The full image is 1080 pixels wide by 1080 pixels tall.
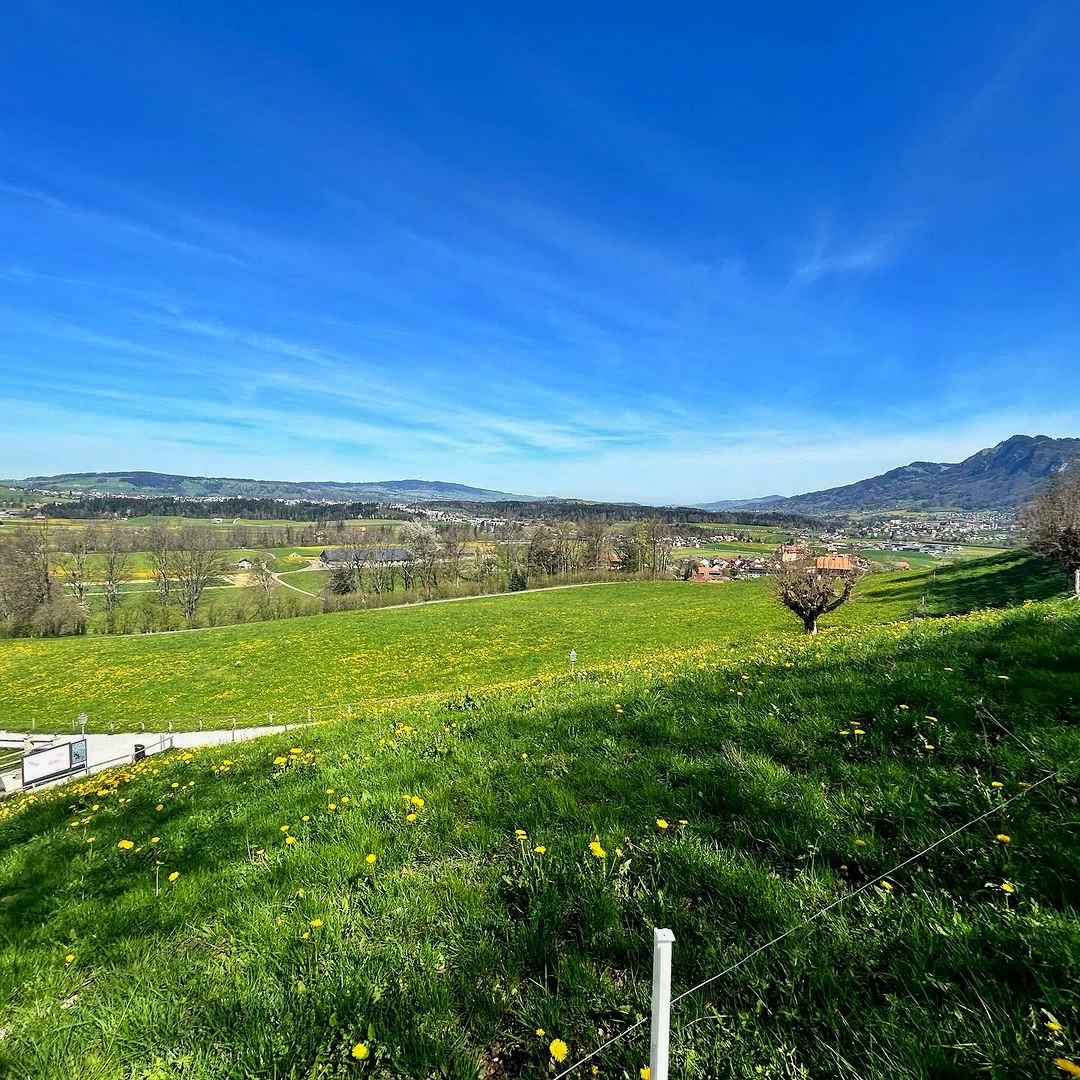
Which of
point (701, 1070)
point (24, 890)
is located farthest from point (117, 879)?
point (701, 1070)

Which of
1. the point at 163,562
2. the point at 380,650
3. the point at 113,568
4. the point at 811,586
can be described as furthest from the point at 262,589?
the point at 811,586

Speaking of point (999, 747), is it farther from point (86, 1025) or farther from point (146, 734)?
point (146, 734)

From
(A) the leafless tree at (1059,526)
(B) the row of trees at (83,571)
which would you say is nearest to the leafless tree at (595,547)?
(A) the leafless tree at (1059,526)

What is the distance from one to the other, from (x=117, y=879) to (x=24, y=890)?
1.12m

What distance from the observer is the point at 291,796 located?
248 inches

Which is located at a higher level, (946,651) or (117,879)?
(946,651)

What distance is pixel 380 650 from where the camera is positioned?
34.8 m

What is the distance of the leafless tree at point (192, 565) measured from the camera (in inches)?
2304

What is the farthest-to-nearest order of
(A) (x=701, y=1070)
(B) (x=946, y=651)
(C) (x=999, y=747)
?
(B) (x=946, y=651), (C) (x=999, y=747), (A) (x=701, y=1070)

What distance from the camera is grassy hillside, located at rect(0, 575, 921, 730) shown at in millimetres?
26594

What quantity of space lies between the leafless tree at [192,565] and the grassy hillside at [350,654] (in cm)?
1532

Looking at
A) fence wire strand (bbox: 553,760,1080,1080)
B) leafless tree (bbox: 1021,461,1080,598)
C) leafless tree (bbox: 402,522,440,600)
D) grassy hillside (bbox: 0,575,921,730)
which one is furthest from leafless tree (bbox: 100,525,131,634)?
leafless tree (bbox: 1021,461,1080,598)

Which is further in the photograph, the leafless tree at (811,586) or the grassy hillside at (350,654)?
the grassy hillside at (350,654)

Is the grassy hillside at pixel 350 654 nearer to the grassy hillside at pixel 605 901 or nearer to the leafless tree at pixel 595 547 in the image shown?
the grassy hillside at pixel 605 901
